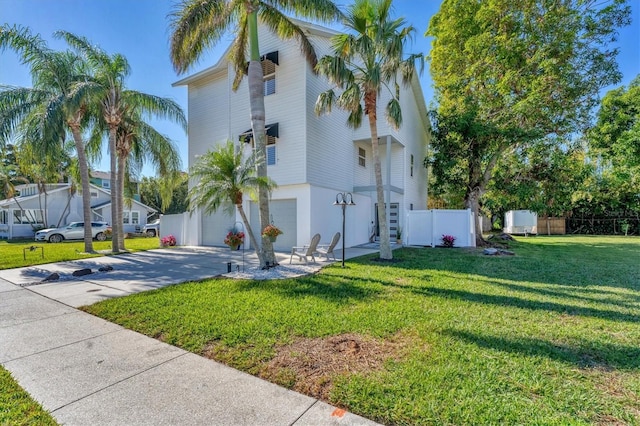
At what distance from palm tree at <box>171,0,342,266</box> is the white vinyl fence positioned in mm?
8540

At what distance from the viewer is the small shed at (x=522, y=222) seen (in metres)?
24.6

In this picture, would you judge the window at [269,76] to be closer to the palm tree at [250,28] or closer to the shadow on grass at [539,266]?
the palm tree at [250,28]

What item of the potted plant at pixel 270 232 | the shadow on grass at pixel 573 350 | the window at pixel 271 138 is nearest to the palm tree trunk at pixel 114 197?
the window at pixel 271 138

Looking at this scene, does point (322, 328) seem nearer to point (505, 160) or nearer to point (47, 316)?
point (47, 316)

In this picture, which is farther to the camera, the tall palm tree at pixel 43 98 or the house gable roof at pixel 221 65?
the house gable roof at pixel 221 65

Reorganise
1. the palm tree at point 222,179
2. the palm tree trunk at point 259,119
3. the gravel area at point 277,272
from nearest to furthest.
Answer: the gravel area at point 277,272
the palm tree at point 222,179
the palm tree trunk at point 259,119

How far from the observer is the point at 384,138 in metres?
14.9

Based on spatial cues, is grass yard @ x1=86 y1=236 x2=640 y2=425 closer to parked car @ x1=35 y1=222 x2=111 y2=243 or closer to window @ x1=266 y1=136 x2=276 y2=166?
window @ x1=266 y1=136 x2=276 y2=166

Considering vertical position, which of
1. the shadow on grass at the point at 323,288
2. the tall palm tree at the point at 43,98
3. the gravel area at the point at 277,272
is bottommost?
the shadow on grass at the point at 323,288

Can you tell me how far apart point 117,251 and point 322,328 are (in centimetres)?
1347

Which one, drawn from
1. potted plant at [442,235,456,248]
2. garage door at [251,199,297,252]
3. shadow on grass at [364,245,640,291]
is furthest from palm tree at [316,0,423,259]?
potted plant at [442,235,456,248]

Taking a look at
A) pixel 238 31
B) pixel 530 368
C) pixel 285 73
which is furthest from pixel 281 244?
pixel 530 368

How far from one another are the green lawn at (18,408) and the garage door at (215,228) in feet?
39.8

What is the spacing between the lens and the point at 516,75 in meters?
13.9
